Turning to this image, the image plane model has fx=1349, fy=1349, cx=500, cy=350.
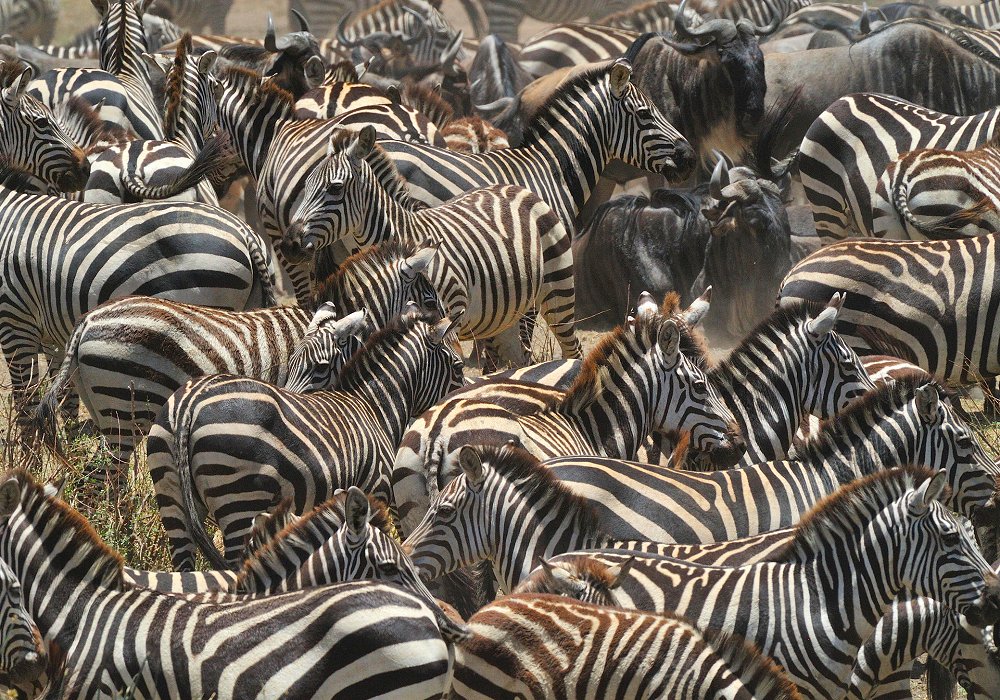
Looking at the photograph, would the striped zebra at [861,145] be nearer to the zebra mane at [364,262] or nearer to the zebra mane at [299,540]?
the zebra mane at [364,262]

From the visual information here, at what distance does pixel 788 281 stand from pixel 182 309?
3373mm

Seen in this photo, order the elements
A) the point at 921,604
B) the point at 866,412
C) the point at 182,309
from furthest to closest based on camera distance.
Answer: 1. the point at 182,309
2. the point at 866,412
3. the point at 921,604

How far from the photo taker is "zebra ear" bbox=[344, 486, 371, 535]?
4453mm

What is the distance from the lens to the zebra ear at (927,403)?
18.1ft

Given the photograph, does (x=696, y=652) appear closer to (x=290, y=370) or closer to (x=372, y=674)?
(x=372, y=674)

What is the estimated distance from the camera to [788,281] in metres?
7.64

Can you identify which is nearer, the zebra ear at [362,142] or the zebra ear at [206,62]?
the zebra ear at [362,142]

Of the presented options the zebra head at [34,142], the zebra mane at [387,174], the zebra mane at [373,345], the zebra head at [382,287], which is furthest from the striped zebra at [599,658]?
the zebra head at [34,142]

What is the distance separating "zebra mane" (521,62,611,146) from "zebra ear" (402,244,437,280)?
2.46 meters

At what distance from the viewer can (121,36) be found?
10.9 meters

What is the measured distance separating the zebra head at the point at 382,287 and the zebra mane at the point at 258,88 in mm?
2805

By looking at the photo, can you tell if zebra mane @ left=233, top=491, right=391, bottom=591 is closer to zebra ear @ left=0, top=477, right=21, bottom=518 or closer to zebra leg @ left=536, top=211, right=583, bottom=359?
zebra ear @ left=0, top=477, right=21, bottom=518

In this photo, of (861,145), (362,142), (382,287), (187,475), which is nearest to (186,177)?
(362,142)

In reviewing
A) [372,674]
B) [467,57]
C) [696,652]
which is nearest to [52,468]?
[372,674]
